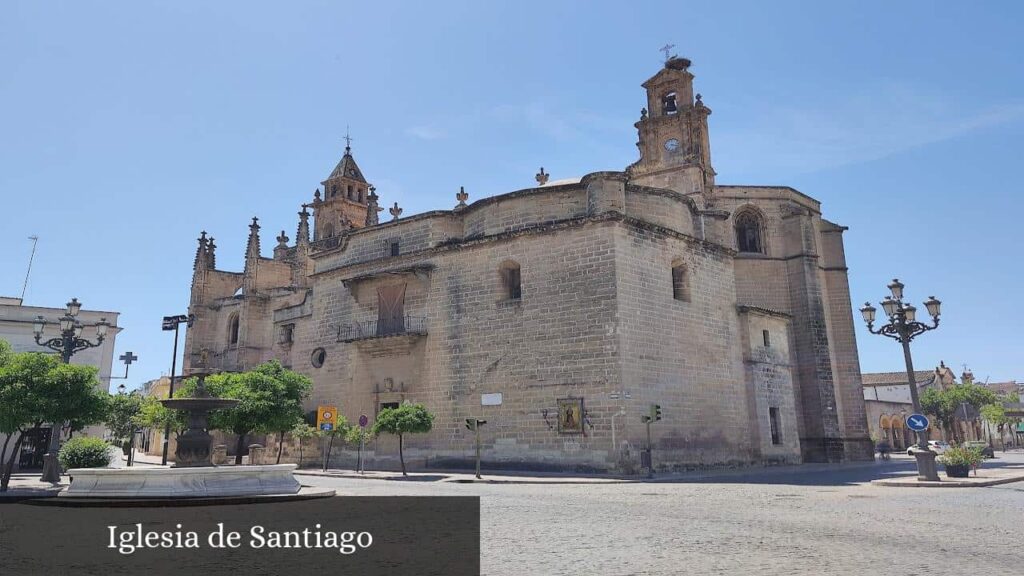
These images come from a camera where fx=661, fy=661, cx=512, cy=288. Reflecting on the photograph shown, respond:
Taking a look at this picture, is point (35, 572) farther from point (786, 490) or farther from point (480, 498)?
point (786, 490)

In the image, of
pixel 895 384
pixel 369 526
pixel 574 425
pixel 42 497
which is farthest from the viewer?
pixel 895 384

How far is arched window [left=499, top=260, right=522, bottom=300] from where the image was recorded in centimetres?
→ 2234

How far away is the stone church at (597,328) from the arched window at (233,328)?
10.8 meters

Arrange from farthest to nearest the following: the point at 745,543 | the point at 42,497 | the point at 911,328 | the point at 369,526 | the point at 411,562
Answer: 1. the point at 911,328
2. the point at 42,497
3. the point at 369,526
4. the point at 745,543
5. the point at 411,562

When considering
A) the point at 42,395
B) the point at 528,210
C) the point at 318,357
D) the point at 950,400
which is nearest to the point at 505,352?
the point at 528,210

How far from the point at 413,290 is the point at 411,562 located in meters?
18.3

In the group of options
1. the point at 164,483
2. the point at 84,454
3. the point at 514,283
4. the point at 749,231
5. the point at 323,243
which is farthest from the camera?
the point at 323,243

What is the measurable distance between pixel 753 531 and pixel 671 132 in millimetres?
29369

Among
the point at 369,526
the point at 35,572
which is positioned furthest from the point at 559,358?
the point at 35,572

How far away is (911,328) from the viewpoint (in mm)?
15961

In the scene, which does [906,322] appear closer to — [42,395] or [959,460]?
[959,460]

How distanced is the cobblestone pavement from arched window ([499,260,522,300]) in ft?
29.4

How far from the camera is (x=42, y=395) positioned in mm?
14430

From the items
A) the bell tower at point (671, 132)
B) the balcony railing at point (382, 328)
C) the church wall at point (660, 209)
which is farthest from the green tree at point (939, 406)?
the balcony railing at point (382, 328)
